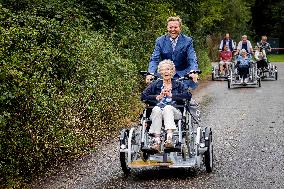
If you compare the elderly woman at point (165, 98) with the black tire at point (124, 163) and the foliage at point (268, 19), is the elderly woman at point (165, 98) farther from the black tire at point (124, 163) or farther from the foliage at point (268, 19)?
the foliage at point (268, 19)

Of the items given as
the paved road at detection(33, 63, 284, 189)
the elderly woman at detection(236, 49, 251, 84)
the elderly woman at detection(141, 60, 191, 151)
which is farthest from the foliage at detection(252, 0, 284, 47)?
the elderly woman at detection(141, 60, 191, 151)

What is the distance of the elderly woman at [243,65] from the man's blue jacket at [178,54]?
582 inches

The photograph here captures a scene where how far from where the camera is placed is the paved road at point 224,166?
27.7 ft

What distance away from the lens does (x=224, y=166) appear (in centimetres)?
943

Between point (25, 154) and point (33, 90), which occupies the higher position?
point (33, 90)

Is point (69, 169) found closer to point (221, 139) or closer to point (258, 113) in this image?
point (221, 139)

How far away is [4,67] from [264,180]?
11.6ft

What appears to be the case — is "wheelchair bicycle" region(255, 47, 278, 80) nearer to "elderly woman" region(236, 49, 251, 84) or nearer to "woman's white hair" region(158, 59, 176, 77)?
"elderly woman" region(236, 49, 251, 84)

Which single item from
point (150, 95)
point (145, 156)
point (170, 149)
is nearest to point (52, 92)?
point (150, 95)

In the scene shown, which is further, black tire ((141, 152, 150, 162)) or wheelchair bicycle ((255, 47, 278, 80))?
wheelchair bicycle ((255, 47, 278, 80))

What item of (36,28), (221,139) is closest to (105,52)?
(36,28)

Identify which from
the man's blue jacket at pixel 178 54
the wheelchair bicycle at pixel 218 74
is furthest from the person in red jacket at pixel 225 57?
the man's blue jacket at pixel 178 54

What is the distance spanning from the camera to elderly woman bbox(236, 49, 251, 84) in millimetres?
24375

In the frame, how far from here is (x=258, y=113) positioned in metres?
15.8
